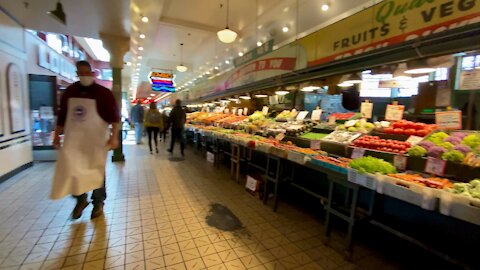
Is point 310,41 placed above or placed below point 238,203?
above

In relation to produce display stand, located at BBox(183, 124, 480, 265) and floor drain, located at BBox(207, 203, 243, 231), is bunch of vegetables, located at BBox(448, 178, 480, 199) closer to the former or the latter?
produce display stand, located at BBox(183, 124, 480, 265)

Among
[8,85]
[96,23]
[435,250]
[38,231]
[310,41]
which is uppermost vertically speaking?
[96,23]

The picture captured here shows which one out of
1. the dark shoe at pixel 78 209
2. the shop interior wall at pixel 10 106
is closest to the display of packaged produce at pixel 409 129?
the dark shoe at pixel 78 209

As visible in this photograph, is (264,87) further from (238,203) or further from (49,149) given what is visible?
(49,149)

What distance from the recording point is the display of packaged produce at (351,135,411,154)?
2.63m

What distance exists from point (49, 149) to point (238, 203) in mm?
5817

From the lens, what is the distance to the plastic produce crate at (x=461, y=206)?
153 centimetres

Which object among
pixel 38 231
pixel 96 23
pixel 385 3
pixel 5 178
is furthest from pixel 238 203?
pixel 96 23

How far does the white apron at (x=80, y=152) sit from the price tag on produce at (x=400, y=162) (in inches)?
130

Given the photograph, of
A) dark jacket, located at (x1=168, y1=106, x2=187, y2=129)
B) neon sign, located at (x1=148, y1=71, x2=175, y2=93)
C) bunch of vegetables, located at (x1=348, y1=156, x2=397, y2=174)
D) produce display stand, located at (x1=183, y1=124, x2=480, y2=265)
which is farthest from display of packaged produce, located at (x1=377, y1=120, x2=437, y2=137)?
neon sign, located at (x1=148, y1=71, x2=175, y2=93)

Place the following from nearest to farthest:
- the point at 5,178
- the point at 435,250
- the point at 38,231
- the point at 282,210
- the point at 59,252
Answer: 1. the point at 435,250
2. the point at 59,252
3. the point at 38,231
4. the point at 282,210
5. the point at 5,178

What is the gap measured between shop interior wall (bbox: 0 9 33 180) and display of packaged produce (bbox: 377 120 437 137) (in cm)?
690

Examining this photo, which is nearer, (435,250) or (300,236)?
(435,250)

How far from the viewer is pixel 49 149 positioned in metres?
6.38
